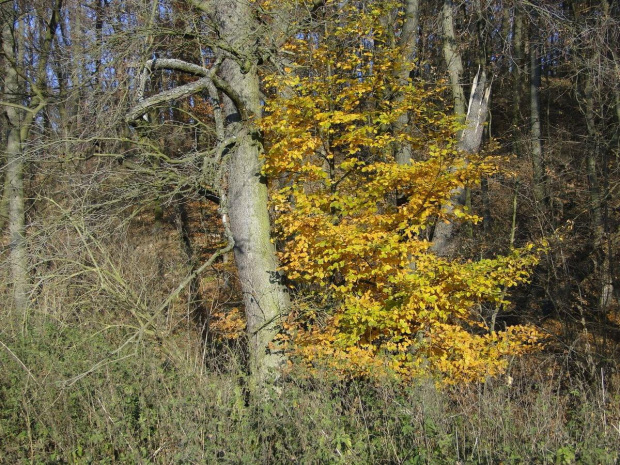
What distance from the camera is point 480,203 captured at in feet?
49.6

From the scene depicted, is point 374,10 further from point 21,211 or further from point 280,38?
point 21,211

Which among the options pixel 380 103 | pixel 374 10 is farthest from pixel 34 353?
pixel 374 10

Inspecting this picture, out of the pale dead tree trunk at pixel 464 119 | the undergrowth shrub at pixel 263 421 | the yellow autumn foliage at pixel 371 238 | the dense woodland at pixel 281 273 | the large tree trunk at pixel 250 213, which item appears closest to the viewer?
the undergrowth shrub at pixel 263 421

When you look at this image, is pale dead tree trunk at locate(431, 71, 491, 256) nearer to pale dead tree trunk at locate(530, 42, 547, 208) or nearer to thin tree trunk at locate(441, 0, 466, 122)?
thin tree trunk at locate(441, 0, 466, 122)

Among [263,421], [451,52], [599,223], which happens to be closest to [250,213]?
[263,421]

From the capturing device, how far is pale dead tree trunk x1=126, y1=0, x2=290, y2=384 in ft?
24.9

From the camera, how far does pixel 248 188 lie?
7871 millimetres

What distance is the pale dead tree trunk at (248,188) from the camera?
7.60m

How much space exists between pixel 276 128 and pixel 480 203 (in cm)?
945

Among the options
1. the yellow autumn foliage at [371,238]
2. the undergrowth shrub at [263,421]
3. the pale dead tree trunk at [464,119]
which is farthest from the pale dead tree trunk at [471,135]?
the undergrowth shrub at [263,421]

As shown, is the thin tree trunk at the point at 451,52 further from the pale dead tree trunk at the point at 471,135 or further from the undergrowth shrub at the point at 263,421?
the undergrowth shrub at the point at 263,421

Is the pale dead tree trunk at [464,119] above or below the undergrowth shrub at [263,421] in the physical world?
above

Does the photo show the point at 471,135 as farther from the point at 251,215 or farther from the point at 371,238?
the point at 251,215

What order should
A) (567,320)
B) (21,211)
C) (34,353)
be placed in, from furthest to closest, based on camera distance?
(21,211), (567,320), (34,353)
